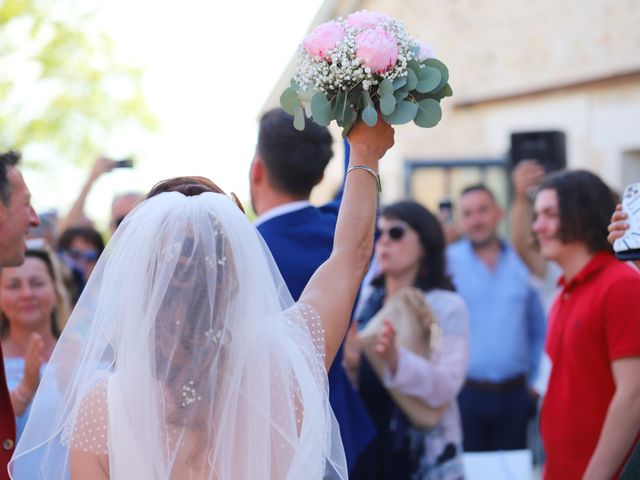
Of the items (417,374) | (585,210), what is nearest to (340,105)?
(585,210)

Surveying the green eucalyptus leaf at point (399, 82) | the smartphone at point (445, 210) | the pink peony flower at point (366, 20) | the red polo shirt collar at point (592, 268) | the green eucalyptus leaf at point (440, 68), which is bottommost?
the red polo shirt collar at point (592, 268)

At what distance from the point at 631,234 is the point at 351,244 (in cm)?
109

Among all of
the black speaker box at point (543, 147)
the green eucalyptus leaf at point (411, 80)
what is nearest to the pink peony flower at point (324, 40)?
the green eucalyptus leaf at point (411, 80)

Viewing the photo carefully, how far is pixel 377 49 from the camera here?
105 inches

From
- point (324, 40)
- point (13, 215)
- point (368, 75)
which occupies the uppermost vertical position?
point (324, 40)

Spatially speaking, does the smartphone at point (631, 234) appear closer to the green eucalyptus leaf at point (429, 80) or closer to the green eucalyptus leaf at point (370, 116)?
the green eucalyptus leaf at point (429, 80)

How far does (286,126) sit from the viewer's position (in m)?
3.96

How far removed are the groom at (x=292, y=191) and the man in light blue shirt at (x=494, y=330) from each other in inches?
114

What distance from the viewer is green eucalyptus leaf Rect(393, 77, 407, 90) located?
8.95 ft

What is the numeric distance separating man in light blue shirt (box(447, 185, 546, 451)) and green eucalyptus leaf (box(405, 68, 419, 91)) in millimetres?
4323

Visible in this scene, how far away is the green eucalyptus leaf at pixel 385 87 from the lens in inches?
107

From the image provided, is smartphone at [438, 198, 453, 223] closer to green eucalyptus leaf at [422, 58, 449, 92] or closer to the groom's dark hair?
the groom's dark hair

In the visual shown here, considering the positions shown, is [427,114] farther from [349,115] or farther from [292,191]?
[292,191]

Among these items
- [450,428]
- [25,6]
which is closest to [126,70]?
[25,6]
